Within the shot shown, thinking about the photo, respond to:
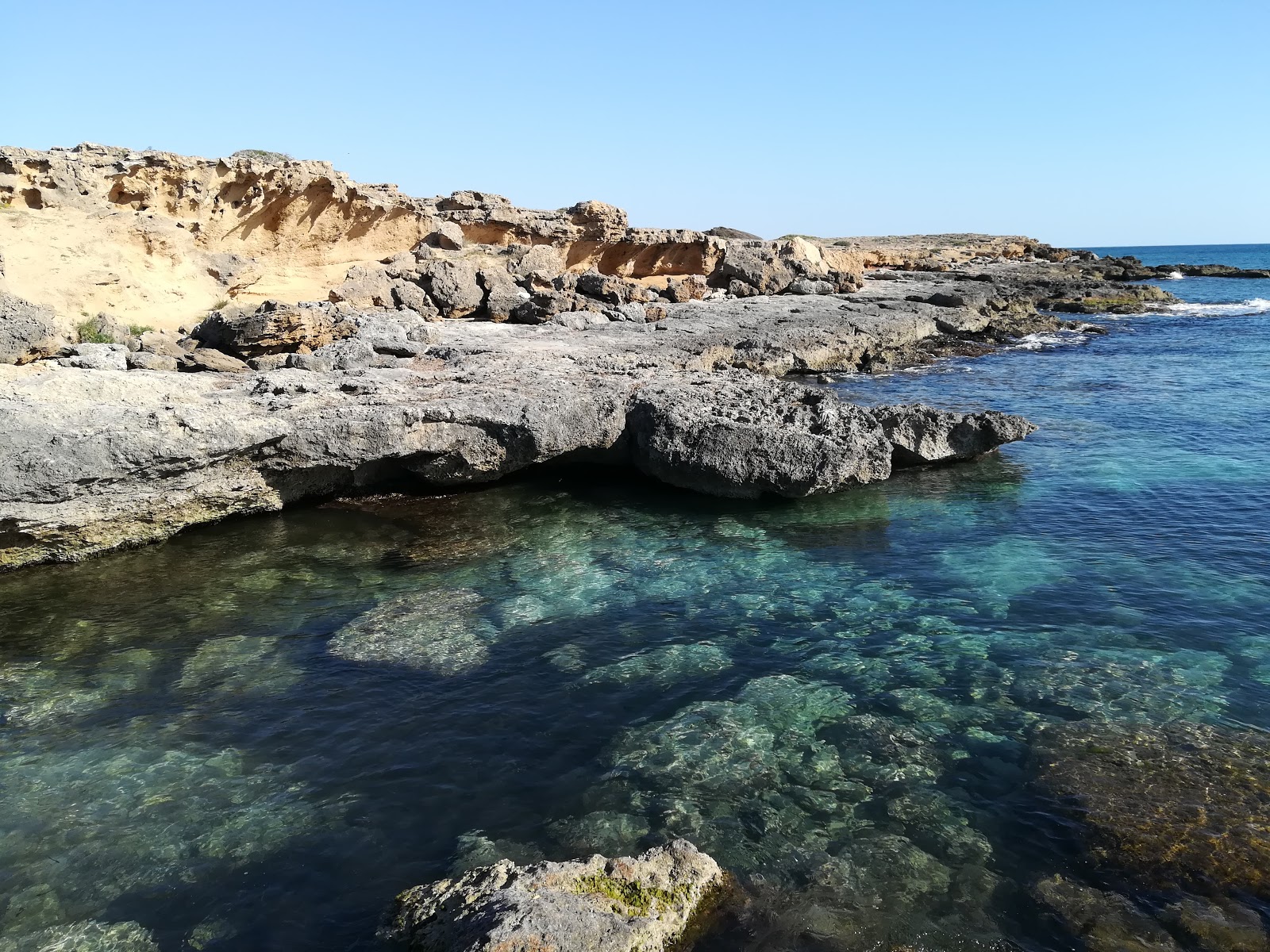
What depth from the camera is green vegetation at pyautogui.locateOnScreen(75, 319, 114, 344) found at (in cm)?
1603

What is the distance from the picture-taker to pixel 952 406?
20.9 metres

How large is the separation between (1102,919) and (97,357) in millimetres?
15887

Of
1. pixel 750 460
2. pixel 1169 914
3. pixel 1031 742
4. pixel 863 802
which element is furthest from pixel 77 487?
pixel 1169 914

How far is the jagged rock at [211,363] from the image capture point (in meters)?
15.1

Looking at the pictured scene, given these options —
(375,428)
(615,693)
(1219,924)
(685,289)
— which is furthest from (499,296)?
(1219,924)

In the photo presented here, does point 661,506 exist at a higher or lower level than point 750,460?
lower

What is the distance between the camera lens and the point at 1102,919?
544cm

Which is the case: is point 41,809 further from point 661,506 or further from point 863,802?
point 661,506

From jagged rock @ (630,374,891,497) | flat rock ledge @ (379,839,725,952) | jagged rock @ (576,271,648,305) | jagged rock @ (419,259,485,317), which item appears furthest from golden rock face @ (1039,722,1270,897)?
jagged rock @ (576,271,648,305)

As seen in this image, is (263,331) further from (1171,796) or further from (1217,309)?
(1217,309)

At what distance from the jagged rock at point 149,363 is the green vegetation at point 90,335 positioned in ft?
5.81

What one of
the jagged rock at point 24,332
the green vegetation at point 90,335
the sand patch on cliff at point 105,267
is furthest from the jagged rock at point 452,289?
the jagged rock at point 24,332

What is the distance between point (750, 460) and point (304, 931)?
9326mm

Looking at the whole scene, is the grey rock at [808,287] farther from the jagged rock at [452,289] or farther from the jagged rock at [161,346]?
the jagged rock at [161,346]
